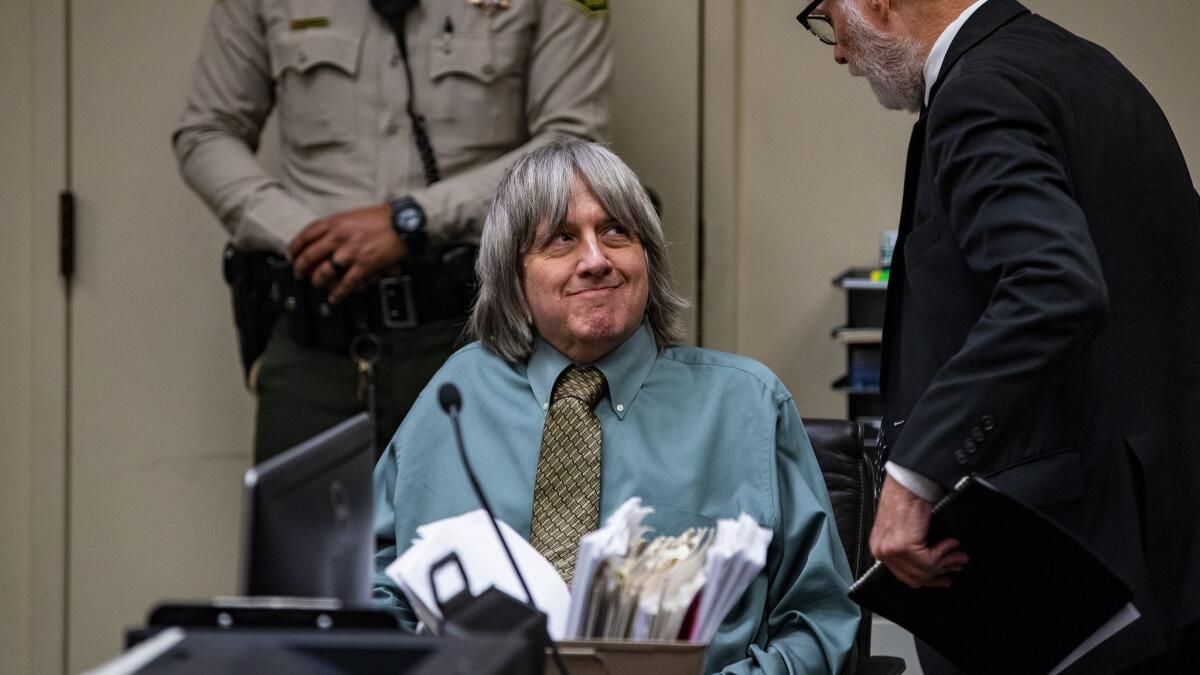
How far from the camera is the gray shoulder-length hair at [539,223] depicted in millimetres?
2104

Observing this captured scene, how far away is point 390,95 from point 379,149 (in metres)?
0.11

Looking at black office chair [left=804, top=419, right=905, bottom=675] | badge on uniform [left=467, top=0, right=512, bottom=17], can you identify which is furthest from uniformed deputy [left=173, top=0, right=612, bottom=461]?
black office chair [left=804, top=419, right=905, bottom=675]

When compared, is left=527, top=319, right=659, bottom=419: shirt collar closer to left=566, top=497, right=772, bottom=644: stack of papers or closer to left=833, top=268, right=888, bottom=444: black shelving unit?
left=566, top=497, right=772, bottom=644: stack of papers

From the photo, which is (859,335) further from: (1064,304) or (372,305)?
(1064,304)

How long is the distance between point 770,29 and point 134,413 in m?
1.79

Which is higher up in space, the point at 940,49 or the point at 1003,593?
the point at 940,49

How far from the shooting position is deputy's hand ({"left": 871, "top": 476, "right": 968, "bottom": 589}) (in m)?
1.62

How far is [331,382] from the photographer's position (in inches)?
121

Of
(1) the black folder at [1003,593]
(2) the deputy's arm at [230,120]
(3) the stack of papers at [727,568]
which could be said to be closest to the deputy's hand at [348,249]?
(2) the deputy's arm at [230,120]

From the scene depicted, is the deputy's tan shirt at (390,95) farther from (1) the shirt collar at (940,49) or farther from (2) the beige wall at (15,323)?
(1) the shirt collar at (940,49)

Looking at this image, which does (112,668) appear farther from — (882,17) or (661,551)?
(882,17)

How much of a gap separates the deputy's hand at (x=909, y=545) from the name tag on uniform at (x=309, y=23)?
1.83 m

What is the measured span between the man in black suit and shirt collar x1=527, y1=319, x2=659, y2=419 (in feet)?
1.29

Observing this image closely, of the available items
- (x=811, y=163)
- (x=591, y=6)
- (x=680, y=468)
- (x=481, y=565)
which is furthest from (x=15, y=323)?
(x=481, y=565)
